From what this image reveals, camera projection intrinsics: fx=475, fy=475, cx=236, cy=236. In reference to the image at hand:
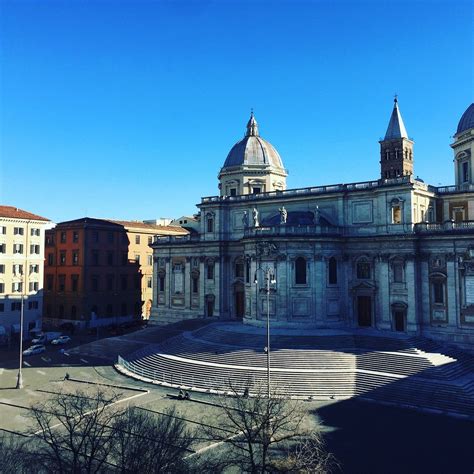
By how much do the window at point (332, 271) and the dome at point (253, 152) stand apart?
19.9 metres

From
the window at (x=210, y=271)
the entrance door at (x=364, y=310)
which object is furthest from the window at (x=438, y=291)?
the window at (x=210, y=271)

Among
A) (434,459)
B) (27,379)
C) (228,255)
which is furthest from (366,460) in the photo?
(228,255)

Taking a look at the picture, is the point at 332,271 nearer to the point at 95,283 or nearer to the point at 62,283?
the point at 95,283

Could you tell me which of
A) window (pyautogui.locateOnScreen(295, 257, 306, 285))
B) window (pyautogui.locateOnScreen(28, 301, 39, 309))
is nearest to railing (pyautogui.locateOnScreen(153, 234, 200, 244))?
window (pyautogui.locateOnScreen(295, 257, 306, 285))

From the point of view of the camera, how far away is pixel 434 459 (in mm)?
23922

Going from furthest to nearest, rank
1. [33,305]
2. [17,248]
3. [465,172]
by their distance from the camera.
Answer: [33,305] < [17,248] < [465,172]

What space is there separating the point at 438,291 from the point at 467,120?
66.7 ft

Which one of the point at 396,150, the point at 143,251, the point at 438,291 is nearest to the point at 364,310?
the point at 438,291

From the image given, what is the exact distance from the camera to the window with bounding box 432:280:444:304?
46.4 meters

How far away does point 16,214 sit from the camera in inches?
2511

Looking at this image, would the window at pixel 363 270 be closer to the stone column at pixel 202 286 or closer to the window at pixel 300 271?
the window at pixel 300 271

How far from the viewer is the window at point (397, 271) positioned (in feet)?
159

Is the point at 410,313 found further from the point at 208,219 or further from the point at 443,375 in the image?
the point at 208,219

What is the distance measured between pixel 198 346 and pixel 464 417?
23.7m
